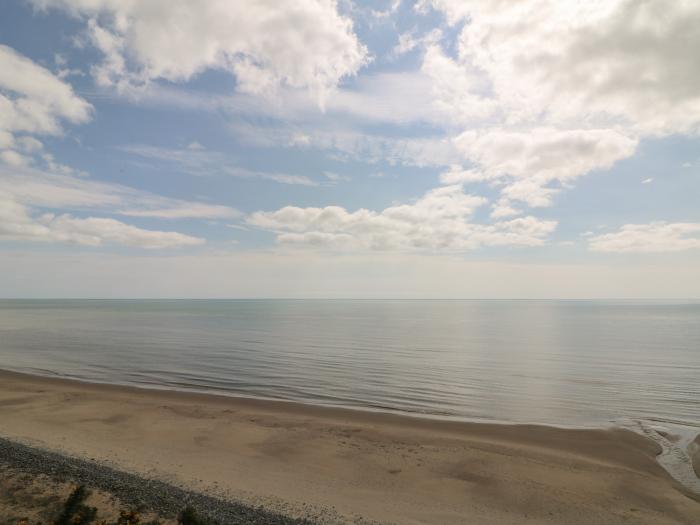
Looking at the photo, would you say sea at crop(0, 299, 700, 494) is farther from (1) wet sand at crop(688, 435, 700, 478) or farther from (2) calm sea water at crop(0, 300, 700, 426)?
(1) wet sand at crop(688, 435, 700, 478)

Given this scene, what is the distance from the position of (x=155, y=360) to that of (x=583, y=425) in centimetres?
3908

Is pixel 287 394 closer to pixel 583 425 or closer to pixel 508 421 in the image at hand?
pixel 508 421

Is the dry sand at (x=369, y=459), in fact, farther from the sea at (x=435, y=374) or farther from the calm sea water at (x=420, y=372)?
the calm sea water at (x=420, y=372)

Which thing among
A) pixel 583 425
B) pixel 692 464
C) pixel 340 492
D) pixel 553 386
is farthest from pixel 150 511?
pixel 553 386

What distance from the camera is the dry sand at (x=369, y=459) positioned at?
1311cm

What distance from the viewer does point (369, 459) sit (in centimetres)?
1705

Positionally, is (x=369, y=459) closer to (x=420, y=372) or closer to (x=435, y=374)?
(x=435, y=374)

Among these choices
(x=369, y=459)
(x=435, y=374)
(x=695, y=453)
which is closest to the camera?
(x=369, y=459)

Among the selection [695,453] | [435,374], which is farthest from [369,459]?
[435,374]

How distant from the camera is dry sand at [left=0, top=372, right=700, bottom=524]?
13.1 metres

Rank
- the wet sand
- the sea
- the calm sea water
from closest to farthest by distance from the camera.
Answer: the wet sand
the sea
the calm sea water

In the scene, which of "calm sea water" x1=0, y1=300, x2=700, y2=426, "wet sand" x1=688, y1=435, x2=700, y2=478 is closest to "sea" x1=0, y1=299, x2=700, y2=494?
"calm sea water" x1=0, y1=300, x2=700, y2=426

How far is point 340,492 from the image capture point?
1390 cm

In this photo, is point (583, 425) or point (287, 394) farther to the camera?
point (287, 394)
